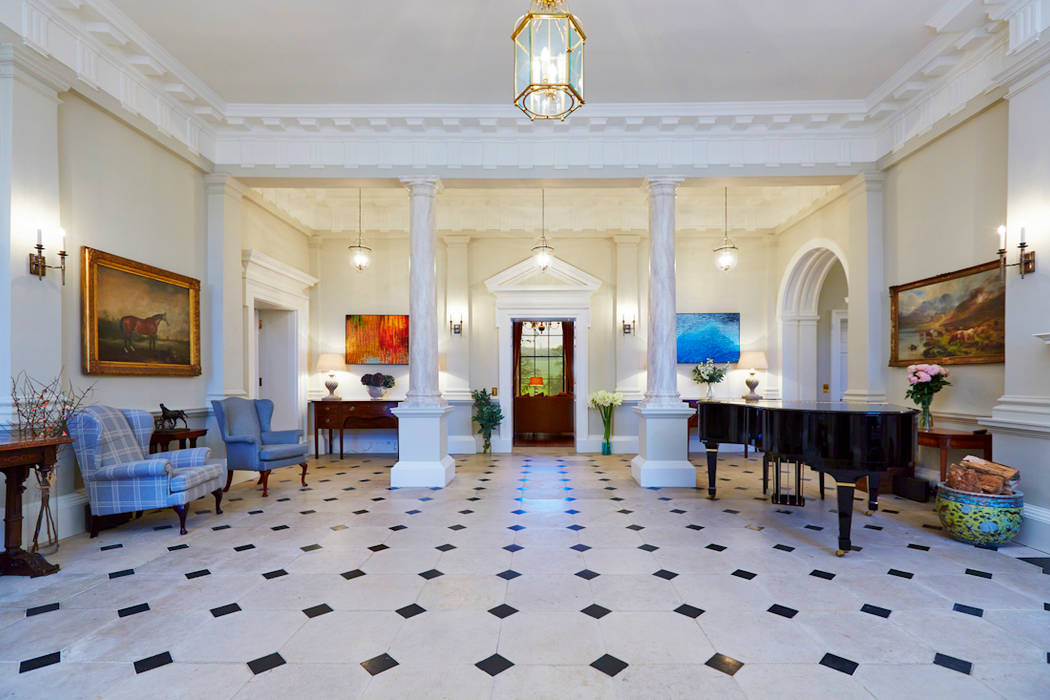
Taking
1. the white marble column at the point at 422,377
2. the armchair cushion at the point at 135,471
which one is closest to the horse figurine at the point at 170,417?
the armchair cushion at the point at 135,471

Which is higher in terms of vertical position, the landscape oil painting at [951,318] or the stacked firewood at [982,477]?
the landscape oil painting at [951,318]

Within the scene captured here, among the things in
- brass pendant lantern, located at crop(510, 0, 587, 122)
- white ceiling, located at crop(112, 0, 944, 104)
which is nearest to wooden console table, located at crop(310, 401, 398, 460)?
white ceiling, located at crop(112, 0, 944, 104)

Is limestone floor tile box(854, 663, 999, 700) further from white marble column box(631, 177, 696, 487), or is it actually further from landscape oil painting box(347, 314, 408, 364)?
landscape oil painting box(347, 314, 408, 364)

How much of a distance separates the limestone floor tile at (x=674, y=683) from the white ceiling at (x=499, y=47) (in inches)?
177

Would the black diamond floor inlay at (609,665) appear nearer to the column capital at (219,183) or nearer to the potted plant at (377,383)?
the column capital at (219,183)

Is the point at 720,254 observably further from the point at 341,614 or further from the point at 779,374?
the point at 341,614

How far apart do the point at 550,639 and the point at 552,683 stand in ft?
1.17

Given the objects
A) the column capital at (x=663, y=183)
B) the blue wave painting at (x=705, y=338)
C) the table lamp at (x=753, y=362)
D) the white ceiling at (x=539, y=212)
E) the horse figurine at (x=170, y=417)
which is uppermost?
the white ceiling at (x=539, y=212)

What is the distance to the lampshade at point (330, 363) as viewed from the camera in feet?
27.4

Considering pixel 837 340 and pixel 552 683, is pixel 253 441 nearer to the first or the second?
pixel 552 683

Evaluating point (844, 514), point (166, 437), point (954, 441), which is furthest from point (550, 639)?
point (166, 437)

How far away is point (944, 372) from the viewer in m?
4.83

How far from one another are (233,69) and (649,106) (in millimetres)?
4210

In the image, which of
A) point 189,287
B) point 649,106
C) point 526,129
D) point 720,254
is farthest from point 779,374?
point 189,287
